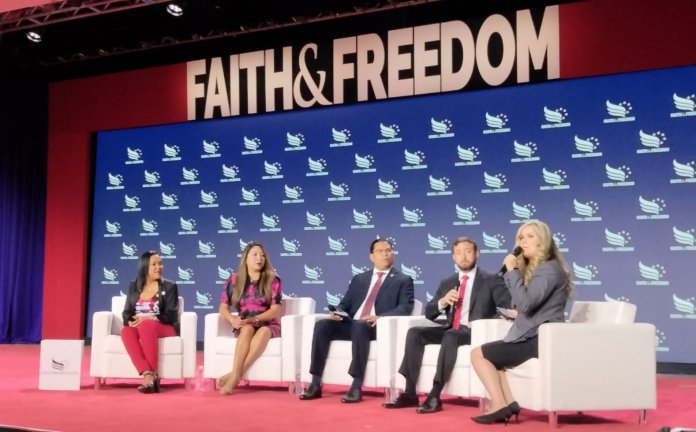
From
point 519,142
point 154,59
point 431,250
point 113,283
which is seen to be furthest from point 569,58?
point 113,283

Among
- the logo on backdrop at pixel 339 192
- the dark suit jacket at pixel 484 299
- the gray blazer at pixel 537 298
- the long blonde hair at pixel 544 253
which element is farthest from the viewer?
the logo on backdrop at pixel 339 192

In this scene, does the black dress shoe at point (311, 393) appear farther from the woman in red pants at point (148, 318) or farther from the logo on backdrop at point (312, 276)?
the logo on backdrop at point (312, 276)

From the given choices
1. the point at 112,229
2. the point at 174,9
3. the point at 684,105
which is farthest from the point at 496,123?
the point at 112,229

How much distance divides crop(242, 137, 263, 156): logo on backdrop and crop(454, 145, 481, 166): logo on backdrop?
2.35m

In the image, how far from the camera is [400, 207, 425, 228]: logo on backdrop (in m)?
8.80

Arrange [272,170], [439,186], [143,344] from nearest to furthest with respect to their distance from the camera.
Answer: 1. [143,344]
2. [439,186]
3. [272,170]

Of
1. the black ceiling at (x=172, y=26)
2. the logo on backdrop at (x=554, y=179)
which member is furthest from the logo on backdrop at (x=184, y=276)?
the logo on backdrop at (x=554, y=179)

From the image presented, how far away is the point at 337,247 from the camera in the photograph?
933 cm

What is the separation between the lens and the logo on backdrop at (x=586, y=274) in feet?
25.8

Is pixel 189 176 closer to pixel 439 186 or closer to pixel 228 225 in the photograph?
pixel 228 225

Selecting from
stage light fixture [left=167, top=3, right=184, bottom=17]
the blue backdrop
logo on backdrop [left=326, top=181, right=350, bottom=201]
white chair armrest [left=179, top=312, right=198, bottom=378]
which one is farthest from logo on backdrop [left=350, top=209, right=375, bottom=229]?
white chair armrest [left=179, top=312, right=198, bottom=378]

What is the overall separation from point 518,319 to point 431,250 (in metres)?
3.94

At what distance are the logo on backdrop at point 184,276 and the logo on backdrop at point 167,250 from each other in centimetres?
17

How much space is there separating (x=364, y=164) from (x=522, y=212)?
1.76m
